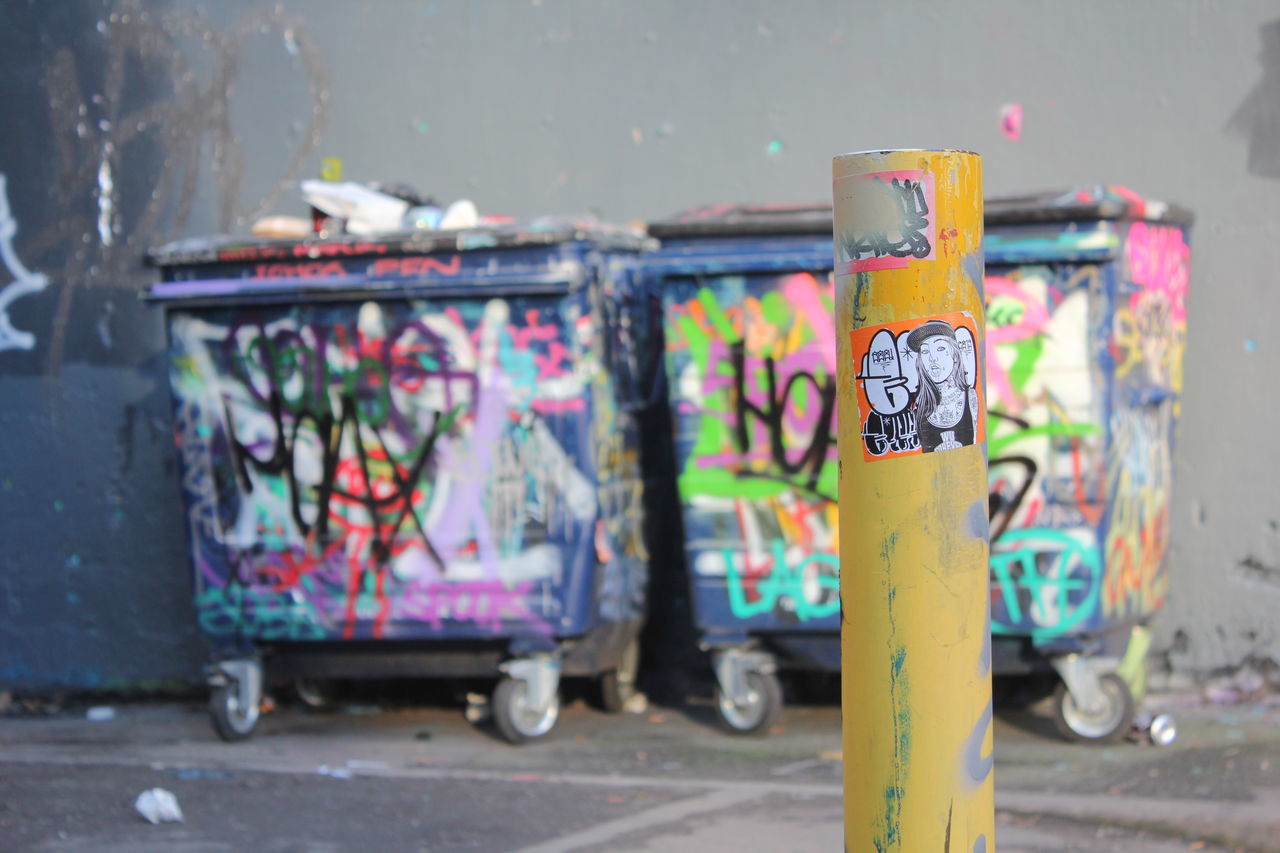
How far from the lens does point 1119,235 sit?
4508 mm

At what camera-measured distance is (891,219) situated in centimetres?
214

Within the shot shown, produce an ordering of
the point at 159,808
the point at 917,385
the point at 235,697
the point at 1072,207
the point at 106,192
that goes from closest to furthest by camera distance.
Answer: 1. the point at 917,385
2. the point at 159,808
3. the point at 1072,207
4. the point at 235,697
5. the point at 106,192

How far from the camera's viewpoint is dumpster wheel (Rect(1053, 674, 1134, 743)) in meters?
4.62

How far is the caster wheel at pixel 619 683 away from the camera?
5.38 meters

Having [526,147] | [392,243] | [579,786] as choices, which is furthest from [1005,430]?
[526,147]

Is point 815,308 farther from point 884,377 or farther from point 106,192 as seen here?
point 106,192

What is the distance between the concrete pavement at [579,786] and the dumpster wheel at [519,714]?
63 millimetres

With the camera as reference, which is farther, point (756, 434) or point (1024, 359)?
point (756, 434)

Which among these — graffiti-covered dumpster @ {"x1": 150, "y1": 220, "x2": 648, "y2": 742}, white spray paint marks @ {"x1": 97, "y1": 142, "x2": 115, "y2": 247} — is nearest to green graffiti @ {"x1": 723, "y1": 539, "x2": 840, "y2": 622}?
graffiti-covered dumpster @ {"x1": 150, "y1": 220, "x2": 648, "y2": 742}

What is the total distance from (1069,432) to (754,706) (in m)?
1.38

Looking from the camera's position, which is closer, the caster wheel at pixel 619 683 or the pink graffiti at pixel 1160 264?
the pink graffiti at pixel 1160 264

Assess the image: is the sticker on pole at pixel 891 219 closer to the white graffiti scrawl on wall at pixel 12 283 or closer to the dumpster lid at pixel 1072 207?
the dumpster lid at pixel 1072 207

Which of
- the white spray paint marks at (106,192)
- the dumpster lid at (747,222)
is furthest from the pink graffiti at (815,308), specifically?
the white spray paint marks at (106,192)

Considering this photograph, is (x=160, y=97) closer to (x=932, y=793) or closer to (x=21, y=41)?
(x=21, y=41)
